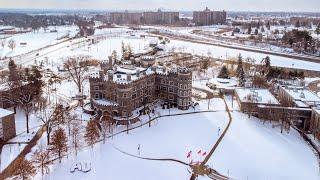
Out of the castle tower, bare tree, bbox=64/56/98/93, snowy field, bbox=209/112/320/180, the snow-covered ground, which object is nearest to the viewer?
snowy field, bbox=209/112/320/180

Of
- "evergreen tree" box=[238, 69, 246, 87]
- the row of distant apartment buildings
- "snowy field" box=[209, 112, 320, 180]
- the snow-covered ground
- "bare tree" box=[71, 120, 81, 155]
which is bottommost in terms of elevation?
"snowy field" box=[209, 112, 320, 180]

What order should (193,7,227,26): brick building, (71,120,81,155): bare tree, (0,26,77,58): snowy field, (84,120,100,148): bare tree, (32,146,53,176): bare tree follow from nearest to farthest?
(32,146,53,176): bare tree
(71,120,81,155): bare tree
(84,120,100,148): bare tree
(0,26,77,58): snowy field
(193,7,227,26): brick building

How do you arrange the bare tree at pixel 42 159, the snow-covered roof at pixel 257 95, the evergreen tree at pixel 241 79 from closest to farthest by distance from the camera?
the bare tree at pixel 42 159, the snow-covered roof at pixel 257 95, the evergreen tree at pixel 241 79

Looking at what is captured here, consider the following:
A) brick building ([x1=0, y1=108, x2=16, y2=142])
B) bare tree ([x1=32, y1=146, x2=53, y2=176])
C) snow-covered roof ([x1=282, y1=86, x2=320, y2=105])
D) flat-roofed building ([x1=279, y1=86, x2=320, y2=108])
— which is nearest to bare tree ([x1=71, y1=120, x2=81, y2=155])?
bare tree ([x1=32, y1=146, x2=53, y2=176])

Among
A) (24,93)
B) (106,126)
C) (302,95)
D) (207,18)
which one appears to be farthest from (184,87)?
(207,18)

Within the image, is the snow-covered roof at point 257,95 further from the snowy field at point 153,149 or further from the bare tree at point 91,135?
the bare tree at point 91,135

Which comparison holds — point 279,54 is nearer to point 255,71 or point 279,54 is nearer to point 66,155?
point 255,71

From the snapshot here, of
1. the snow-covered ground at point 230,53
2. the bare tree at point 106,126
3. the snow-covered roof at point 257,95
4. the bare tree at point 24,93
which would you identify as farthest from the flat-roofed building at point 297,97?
the bare tree at point 24,93

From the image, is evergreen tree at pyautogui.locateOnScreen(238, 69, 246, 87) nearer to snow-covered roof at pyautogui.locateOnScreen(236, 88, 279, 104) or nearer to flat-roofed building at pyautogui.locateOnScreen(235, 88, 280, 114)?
snow-covered roof at pyautogui.locateOnScreen(236, 88, 279, 104)
